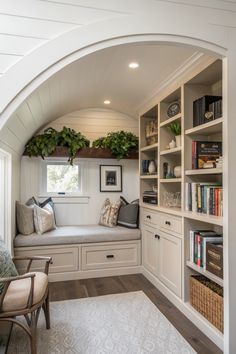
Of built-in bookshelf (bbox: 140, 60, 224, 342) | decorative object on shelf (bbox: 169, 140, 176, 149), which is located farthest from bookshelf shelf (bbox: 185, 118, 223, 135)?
decorative object on shelf (bbox: 169, 140, 176, 149)

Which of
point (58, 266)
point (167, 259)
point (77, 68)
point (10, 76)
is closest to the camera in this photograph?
point (10, 76)

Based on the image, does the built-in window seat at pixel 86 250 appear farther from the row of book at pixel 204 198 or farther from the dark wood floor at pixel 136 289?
the row of book at pixel 204 198

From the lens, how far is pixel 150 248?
339cm

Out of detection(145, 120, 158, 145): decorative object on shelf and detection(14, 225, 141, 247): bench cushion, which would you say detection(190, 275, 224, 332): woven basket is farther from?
detection(145, 120, 158, 145): decorative object on shelf

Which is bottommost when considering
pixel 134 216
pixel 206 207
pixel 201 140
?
pixel 134 216

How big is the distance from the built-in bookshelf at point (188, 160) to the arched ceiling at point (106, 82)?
199 millimetres

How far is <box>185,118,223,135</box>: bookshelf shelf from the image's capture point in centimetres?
213

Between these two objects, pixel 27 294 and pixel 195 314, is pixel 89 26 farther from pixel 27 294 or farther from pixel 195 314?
pixel 195 314

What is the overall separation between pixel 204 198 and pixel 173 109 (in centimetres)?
115

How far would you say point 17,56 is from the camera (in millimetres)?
1351

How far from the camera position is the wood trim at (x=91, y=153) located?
3.72m

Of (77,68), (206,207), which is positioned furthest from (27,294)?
(77,68)

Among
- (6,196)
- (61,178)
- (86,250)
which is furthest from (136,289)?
(61,178)

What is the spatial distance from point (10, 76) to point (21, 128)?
5.49 feet
